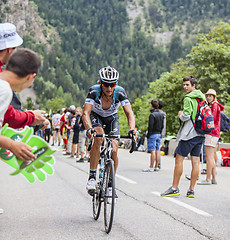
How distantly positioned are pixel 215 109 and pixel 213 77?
97.8ft

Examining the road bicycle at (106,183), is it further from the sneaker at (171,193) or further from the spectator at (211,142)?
the spectator at (211,142)

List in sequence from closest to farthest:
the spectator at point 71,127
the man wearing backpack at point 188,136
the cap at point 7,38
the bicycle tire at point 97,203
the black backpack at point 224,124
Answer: the cap at point 7,38, the bicycle tire at point 97,203, the man wearing backpack at point 188,136, the black backpack at point 224,124, the spectator at point 71,127

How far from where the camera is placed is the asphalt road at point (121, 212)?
16.8 feet

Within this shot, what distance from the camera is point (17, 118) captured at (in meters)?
3.39

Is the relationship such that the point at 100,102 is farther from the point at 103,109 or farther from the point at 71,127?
the point at 71,127

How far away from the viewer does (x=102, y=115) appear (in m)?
6.38

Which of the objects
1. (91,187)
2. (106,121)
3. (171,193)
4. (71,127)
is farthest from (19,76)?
(71,127)

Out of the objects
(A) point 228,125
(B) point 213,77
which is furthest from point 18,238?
(B) point 213,77

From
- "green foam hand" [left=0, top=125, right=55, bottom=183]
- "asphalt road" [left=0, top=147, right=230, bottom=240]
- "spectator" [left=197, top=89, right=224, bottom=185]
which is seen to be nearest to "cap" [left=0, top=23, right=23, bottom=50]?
"green foam hand" [left=0, top=125, right=55, bottom=183]

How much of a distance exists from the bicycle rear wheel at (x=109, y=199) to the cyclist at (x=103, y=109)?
473mm

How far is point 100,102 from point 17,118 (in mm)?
2954

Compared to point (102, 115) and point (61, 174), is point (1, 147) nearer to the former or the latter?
point (102, 115)

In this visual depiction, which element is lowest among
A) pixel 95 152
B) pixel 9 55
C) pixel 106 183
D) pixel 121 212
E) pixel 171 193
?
pixel 121 212

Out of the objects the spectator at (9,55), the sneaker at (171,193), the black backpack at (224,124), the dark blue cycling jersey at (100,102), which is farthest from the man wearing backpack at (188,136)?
the spectator at (9,55)
